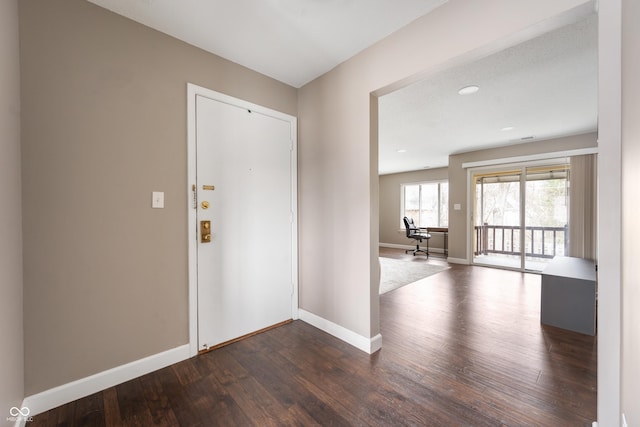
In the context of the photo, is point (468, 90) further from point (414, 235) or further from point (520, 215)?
point (414, 235)

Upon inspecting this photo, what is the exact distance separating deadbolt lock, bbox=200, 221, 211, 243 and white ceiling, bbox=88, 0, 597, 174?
148 cm

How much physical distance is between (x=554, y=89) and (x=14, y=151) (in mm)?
4521

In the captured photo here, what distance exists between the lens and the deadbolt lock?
204 centimetres

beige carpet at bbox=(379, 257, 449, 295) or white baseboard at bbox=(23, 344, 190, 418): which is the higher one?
white baseboard at bbox=(23, 344, 190, 418)

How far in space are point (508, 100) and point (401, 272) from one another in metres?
3.23

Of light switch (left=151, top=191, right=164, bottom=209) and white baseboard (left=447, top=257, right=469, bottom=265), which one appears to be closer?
light switch (left=151, top=191, right=164, bottom=209)

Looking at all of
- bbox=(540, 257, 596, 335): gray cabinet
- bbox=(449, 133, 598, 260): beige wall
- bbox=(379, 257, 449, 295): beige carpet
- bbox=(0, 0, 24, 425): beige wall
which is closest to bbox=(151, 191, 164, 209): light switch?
bbox=(0, 0, 24, 425): beige wall

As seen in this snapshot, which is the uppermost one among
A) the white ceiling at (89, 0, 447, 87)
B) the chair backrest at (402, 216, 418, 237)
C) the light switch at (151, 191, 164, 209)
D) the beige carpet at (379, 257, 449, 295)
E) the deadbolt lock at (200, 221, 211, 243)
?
the white ceiling at (89, 0, 447, 87)

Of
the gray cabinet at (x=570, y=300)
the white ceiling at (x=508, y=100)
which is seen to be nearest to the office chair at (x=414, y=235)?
the white ceiling at (x=508, y=100)

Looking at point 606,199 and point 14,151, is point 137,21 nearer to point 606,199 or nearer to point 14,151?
point 14,151

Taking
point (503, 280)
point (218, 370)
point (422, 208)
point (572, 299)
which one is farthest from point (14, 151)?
point (422, 208)

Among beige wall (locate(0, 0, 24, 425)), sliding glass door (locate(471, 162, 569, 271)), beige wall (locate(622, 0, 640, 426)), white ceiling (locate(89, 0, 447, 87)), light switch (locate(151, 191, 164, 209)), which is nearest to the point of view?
beige wall (locate(622, 0, 640, 426))

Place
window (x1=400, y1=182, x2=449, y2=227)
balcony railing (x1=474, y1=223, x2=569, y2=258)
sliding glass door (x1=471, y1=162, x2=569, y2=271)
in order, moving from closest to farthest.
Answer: sliding glass door (x1=471, y1=162, x2=569, y2=271) < balcony railing (x1=474, y1=223, x2=569, y2=258) < window (x1=400, y1=182, x2=449, y2=227)

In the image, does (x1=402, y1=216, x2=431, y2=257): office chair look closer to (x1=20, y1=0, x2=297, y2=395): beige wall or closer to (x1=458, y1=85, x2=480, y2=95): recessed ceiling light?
(x1=458, y1=85, x2=480, y2=95): recessed ceiling light
